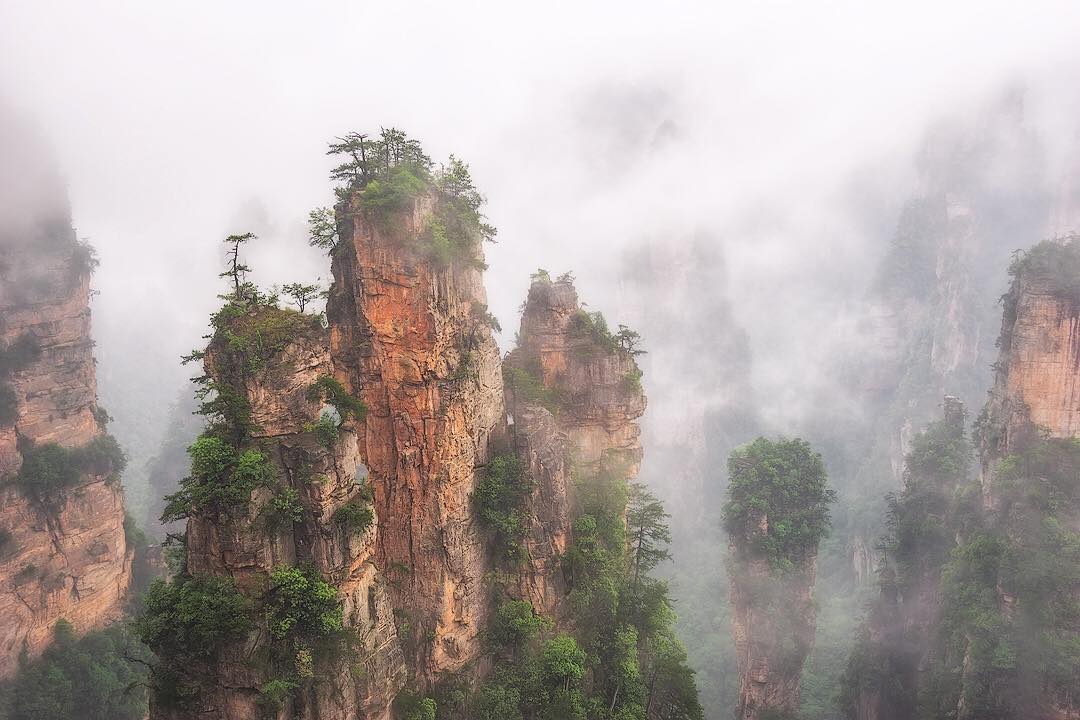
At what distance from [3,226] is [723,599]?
222 feet

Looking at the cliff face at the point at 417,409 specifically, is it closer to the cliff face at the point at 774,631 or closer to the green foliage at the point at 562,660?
the green foliage at the point at 562,660

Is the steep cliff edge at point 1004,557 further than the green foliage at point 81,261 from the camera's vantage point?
No

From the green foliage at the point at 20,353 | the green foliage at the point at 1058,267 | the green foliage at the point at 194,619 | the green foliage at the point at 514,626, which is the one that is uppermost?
the green foliage at the point at 1058,267

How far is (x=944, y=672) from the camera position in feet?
120

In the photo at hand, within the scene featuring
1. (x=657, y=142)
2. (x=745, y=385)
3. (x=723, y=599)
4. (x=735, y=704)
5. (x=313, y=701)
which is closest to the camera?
(x=313, y=701)

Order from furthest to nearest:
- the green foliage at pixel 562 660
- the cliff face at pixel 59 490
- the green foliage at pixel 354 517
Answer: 1. the cliff face at pixel 59 490
2. the green foliage at pixel 562 660
3. the green foliage at pixel 354 517

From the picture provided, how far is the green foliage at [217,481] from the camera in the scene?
1592cm

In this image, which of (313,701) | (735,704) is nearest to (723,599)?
(735,704)

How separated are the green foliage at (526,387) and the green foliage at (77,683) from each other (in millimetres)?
24214

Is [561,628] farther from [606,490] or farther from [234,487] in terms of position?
[234,487]

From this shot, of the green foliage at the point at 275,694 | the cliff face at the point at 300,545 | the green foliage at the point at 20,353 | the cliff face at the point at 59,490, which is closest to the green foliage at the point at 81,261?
the cliff face at the point at 59,490

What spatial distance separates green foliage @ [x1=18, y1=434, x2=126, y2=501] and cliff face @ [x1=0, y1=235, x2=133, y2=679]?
238 millimetres

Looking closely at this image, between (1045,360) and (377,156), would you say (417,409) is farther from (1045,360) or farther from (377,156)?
(1045,360)

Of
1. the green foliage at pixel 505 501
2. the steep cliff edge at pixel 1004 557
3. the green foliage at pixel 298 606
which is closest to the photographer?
the green foliage at pixel 298 606
